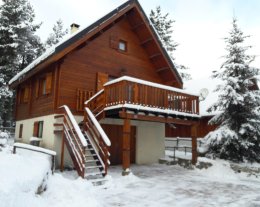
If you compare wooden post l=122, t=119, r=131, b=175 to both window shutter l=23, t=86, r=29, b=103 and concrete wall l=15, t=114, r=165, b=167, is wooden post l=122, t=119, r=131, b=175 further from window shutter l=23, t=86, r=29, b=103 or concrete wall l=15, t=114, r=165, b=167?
window shutter l=23, t=86, r=29, b=103

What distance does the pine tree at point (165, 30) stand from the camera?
32.8m

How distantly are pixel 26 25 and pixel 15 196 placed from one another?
26.0 m

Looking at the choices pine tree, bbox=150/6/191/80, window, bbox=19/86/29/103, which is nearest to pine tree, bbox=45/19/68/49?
pine tree, bbox=150/6/191/80

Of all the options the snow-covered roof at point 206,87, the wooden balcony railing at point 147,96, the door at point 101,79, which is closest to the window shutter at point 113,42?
the door at point 101,79

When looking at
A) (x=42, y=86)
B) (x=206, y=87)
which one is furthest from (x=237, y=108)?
(x=206, y=87)

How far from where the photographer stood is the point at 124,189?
935 cm

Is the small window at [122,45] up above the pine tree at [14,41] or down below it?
below

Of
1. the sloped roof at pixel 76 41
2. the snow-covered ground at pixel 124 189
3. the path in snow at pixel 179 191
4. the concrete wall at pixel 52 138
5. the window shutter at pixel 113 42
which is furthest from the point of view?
the window shutter at pixel 113 42

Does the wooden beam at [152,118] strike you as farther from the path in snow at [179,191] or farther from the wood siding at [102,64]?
the wood siding at [102,64]

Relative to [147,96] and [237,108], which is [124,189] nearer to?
[147,96]

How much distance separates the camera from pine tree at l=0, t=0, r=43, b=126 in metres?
26.8

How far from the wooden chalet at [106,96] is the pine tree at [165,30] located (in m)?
15.3

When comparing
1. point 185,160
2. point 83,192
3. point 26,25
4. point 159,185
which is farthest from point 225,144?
point 26,25

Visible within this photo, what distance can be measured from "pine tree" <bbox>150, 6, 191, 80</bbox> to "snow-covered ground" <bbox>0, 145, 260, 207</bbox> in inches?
868
